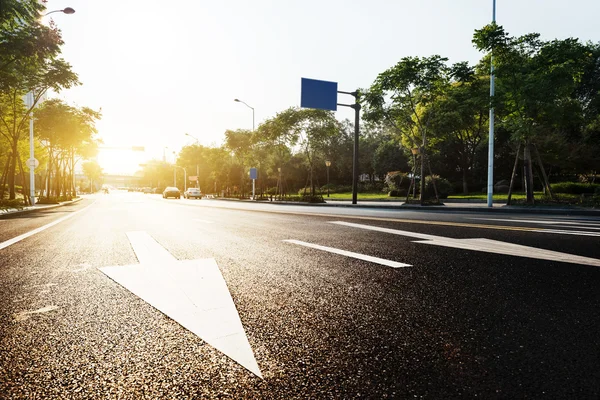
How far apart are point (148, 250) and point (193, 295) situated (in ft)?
7.98

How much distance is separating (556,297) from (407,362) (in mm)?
1444

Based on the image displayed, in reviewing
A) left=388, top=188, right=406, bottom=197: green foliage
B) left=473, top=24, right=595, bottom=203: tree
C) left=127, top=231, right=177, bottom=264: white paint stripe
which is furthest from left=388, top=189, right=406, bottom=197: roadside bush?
left=127, top=231, right=177, bottom=264: white paint stripe

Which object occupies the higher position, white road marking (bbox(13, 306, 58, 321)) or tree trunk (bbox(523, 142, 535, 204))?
tree trunk (bbox(523, 142, 535, 204))

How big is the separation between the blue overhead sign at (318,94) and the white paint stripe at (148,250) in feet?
57.1

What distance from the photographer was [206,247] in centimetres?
491

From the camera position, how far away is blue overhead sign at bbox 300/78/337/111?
2200cm

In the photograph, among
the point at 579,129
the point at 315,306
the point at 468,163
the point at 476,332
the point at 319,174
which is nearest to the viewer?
the point at 476,332

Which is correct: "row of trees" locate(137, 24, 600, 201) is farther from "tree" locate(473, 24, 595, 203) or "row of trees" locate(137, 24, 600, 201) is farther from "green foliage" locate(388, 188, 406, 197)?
"green foliage" locate(388, 188, 406, 197)

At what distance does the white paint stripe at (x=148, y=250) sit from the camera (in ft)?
13.2

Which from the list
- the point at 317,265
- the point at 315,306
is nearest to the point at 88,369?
the point at 315,306

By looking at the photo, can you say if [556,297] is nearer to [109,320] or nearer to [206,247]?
[109,320]

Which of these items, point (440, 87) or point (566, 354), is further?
point (440, 87)

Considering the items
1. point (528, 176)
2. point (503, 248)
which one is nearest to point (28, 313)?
point (503, 248)

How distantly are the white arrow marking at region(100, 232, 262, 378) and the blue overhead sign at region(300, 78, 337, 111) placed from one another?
19036 mm
